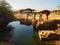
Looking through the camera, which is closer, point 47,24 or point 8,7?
point 47,24

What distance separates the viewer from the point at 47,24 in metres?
31.4

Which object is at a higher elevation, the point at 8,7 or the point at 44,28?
the point at 8,7

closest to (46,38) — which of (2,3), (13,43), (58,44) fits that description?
(58,44)

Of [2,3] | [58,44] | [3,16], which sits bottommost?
[58,44]

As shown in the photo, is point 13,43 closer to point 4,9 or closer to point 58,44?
point 58,44

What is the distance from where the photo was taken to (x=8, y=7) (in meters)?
43.4

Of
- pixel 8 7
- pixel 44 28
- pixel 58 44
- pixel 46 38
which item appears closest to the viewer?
pixel 58 44

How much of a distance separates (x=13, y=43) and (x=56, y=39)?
663cm

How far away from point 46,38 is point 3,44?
642 cm

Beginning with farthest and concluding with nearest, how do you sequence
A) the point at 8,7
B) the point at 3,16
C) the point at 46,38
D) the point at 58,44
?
the point at 8,7
the point at 3,16
the point at 46,38
the point at 58,44

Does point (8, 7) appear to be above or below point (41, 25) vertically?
above

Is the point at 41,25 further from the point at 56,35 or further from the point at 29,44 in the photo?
the point at 29,44

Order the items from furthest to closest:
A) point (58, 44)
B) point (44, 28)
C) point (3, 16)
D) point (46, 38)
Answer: point (3, 16)
point (44, 28)
point (46, 38)
point (58, 44)

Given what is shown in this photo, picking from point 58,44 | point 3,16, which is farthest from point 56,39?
point 3,16
